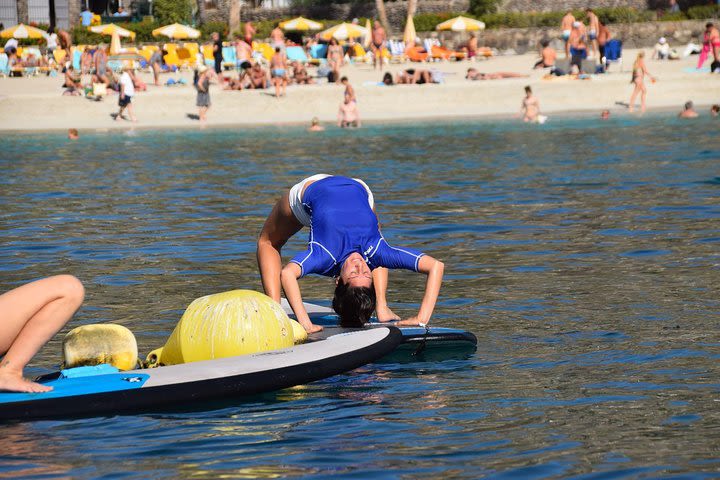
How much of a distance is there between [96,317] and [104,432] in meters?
3.24

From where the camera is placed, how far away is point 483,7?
2235 inches

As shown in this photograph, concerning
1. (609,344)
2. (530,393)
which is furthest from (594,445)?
(609,344)

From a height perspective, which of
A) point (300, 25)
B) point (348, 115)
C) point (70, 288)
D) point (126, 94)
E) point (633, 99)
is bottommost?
point (348, 115)

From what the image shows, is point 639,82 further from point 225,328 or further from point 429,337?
point 225,328

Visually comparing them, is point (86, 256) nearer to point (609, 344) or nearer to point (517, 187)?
point (609, 344)

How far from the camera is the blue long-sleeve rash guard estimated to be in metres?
8.37

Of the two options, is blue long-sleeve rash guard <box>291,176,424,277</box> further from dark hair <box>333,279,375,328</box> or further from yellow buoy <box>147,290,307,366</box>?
yellow buoy <box>147,290,307,366</box>

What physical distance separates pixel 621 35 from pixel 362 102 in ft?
64.7

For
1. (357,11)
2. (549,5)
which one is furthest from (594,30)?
(357,11)

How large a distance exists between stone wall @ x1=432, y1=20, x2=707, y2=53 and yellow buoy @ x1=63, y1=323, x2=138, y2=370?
45254mm

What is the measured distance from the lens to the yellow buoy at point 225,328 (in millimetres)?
7508

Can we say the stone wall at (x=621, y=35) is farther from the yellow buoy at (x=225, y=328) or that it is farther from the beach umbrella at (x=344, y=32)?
the yellow buoy at (x=225, y=328)

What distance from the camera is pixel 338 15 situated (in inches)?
2421

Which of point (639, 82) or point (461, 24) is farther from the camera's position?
point (461, 24)
